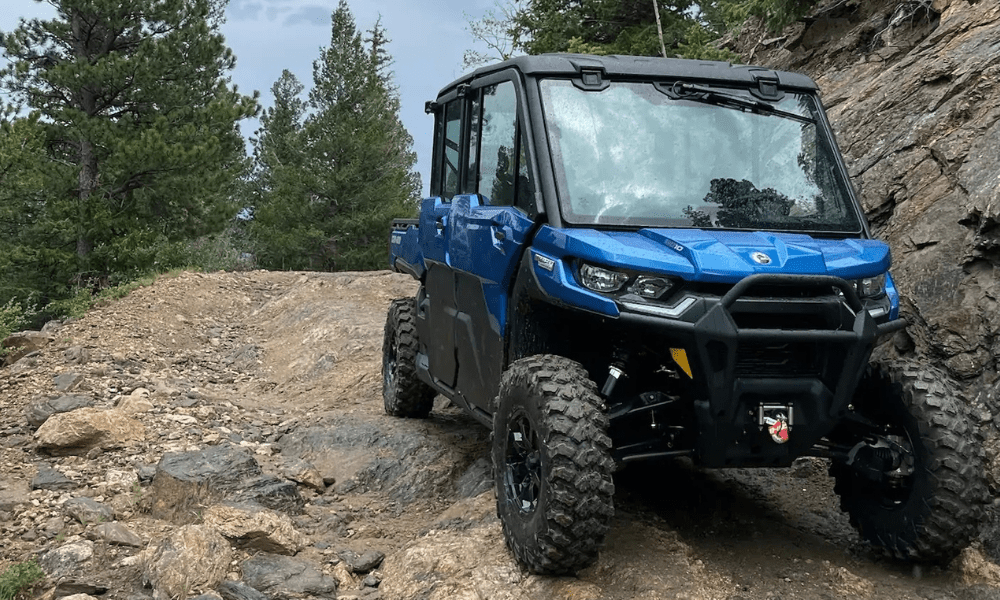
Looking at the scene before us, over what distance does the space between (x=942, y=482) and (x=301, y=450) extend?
451 cm

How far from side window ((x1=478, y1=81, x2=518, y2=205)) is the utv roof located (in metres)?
0.21

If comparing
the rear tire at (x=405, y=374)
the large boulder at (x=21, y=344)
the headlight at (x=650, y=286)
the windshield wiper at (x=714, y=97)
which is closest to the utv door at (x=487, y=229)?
the headlight at (x=650, y=286)

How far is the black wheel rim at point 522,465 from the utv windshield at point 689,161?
1.01m

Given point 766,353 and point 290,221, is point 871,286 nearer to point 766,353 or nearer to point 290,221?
point 766,353

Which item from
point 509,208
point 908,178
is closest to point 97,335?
point 509,208

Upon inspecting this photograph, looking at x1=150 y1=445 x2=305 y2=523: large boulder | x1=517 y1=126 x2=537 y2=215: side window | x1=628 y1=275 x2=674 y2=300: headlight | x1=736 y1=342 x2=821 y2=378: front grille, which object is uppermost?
x1=517 y1=126 x2=537 y2=215: side window

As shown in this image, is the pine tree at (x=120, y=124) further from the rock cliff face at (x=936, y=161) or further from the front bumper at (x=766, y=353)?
the front bumper at (x=766, y=353)

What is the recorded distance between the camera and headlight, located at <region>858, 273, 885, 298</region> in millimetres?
4336

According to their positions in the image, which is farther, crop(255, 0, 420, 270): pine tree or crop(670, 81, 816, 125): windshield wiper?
crop(255, 0, 420, 270): pine tree

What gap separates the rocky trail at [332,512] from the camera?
14.5ft

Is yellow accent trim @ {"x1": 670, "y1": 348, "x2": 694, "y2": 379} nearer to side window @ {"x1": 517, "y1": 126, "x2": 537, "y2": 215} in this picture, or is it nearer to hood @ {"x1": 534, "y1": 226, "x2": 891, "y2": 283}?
hood @ {"x1": 534, "y1": 226, "x2": 891, "y2": 283}

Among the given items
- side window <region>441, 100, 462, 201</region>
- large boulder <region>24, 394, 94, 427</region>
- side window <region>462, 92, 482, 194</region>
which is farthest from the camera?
large boulder <region>24, 394, 94, 427</region>

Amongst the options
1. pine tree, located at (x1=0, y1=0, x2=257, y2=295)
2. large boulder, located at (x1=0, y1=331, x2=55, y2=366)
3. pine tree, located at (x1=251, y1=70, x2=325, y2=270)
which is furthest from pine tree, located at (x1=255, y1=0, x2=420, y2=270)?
large boulder, located at (x1=0, y1=331, x2=55, y2=366)

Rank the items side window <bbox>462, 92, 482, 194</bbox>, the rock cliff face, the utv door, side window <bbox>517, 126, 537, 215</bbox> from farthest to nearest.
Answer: side window <bbox>462, 92, 482, 194</bbox> → the rock cliff face → the utv door → side window <bbox>517, 126, 537, 215</bbox>
